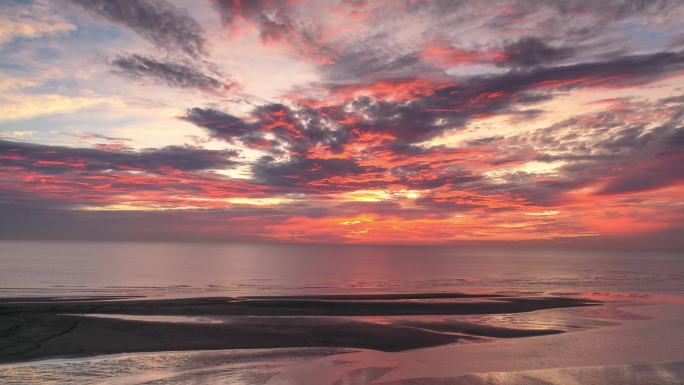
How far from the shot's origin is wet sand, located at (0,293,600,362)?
2612cm

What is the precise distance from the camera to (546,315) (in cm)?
4025

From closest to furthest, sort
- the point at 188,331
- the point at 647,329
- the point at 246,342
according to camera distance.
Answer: the point at 246,342 < the point at 188,331 < the point at 647,329

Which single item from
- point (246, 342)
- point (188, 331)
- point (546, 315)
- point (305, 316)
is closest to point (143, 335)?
point (188, 331)

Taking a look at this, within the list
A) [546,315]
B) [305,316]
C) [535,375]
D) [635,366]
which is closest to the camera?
A: [535,375]

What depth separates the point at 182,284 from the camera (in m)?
65.8

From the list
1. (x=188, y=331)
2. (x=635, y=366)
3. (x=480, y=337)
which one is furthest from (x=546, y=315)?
(x=188, y=331)

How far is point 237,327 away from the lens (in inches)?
1251

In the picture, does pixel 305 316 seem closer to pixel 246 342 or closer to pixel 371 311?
pixel 371 311

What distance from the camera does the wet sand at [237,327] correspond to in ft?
85.7

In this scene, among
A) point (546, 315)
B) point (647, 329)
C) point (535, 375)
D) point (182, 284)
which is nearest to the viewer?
point (535, 375)

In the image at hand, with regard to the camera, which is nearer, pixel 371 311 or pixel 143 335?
pixel 143 335

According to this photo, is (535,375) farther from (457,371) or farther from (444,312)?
(444,312)

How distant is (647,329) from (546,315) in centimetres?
775

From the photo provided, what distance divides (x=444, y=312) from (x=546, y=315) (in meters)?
8.31
